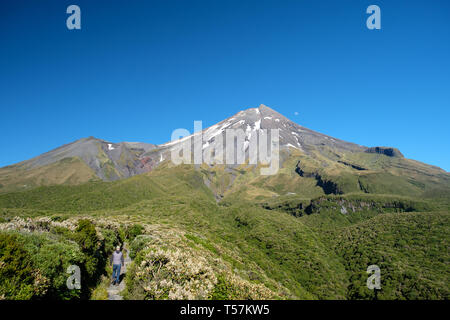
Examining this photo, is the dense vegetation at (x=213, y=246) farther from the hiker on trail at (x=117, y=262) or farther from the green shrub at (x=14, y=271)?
the hiker on trail at (x=117, y=262)

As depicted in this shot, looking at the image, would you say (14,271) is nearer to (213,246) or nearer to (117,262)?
(117,262)

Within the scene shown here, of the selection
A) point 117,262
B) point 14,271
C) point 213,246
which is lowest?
point 213,246

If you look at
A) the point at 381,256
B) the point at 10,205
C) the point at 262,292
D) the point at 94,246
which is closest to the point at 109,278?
the point at 94,246

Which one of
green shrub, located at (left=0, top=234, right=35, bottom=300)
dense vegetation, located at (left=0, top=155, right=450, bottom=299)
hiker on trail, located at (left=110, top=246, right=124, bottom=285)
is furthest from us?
hiker on trail, located at (left=110, top=246, right=124, bottom=285)

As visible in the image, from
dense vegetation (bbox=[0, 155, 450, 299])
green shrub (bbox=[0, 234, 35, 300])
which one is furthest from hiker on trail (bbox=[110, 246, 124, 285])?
green shrub (bbox=[0, 234, 35, 300])

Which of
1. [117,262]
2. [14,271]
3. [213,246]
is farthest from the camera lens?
[213,246]

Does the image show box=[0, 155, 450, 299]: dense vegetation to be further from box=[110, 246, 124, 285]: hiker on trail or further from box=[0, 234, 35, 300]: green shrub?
box=[110, 246, 124, 285]: hiker on trail

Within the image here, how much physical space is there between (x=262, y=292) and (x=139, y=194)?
425ft

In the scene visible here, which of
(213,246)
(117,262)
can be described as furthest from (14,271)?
(213,246)

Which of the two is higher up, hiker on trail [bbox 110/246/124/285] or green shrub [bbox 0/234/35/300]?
green shrub [bbox 0/234/35/300]

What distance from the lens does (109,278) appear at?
13.6 metres

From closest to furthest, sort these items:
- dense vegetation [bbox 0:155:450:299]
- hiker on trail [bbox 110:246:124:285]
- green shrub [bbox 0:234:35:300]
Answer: green shrub [bbox 0:234:35:300]
dense vegetation [bbox 0:155:450:299]
hiker on trail [bbox 110:246:124:285]
